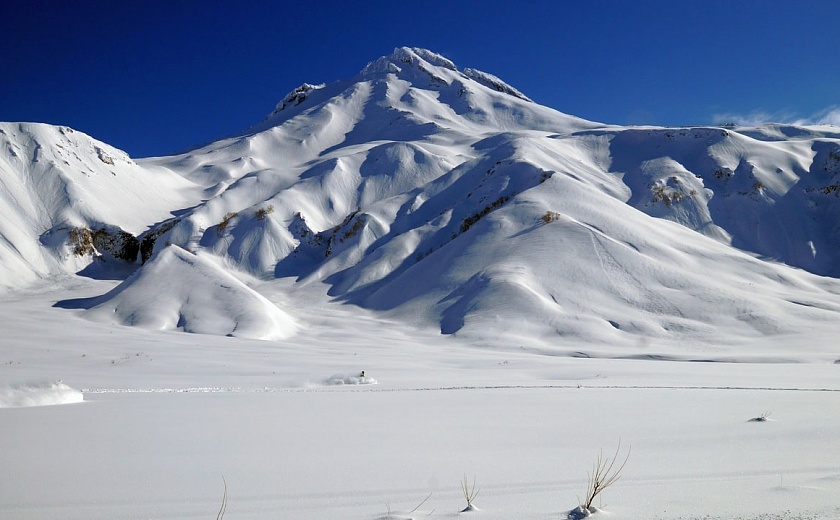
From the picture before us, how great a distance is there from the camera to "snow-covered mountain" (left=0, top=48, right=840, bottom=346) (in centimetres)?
4206

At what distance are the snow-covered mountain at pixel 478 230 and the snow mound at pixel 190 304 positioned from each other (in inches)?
8.9

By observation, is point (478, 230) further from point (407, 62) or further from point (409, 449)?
point (407, 62)

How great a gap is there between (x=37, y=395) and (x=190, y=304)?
3351 cm

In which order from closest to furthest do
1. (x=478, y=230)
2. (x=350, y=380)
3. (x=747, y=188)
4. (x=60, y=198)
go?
1. (x=350, y=380)
2. (x=478, y=230)
3. (x=747, y=188)
4. (x=60, y=198)

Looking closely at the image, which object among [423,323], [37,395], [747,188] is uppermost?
[747,188]

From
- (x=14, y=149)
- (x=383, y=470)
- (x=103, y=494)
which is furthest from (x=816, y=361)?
(x=14, y=149)

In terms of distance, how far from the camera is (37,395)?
33.4 ft

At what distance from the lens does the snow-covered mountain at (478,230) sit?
4206cm

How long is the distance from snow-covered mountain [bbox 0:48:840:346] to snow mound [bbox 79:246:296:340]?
225 mm

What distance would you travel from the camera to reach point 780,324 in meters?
38.0

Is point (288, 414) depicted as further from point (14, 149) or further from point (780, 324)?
point (14, 149)

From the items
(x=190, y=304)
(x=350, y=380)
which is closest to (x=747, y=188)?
(x=190, y=304)

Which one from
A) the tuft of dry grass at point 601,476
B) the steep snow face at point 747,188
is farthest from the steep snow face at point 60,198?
the steep snow face at point 747,188

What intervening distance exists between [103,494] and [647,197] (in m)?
72.2
